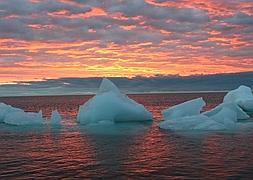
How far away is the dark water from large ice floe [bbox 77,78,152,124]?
7805mm

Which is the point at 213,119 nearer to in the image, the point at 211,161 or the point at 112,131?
the point at 112,131

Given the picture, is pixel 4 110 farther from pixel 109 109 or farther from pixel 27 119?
pixel 109 109

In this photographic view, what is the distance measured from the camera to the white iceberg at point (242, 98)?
56.1 metres

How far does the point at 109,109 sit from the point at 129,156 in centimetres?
1766

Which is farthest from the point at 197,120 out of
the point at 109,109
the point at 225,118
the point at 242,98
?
the point at 242,98

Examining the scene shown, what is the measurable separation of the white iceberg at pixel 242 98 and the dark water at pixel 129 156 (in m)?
27.9

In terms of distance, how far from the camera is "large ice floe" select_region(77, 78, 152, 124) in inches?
1451

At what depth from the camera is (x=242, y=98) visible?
56.9m

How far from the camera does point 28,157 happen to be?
19.7 metres

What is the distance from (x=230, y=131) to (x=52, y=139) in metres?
13.6

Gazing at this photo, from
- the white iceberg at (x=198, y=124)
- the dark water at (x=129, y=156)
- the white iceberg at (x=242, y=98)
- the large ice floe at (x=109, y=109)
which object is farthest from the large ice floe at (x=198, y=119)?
the white iceberg at (x=242, y=98)

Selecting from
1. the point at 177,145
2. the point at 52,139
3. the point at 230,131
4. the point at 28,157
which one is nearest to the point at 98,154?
the point at 28,157

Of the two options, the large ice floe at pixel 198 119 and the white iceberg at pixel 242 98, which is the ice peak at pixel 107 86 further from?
the white iceberg at pixel 242 98

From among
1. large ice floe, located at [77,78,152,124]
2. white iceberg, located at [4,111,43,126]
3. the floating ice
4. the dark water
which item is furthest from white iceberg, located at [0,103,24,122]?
the floating ice
